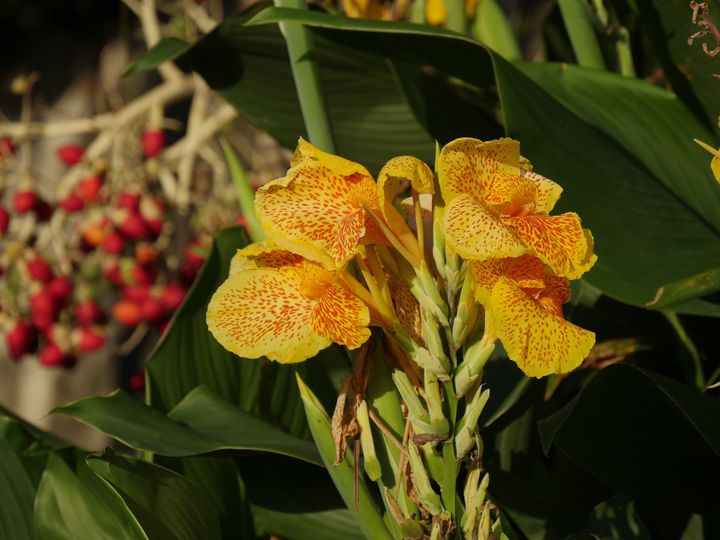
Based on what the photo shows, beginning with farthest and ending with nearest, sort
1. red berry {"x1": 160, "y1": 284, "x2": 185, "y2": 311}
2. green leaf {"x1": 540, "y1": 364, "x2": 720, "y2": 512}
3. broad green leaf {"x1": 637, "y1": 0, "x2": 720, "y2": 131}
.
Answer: red berry {"x1": 160, "y1": 284, "x2": 185, "y2": 311}, broad green leaf {"x1": 637, "y1": 0, "x2": 720, "y2": 131}, green leaf {"x1": 540, "y1": 364, "x2": 720, "y2": 512}

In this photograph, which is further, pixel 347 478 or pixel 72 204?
pixel 72 204

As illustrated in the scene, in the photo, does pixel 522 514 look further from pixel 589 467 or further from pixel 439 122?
pixel 439 122

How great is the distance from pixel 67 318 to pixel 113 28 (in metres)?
0.91

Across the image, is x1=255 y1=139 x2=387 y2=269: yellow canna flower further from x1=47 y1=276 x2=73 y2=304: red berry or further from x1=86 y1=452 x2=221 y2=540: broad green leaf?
x1=47 y1=276 x2=73 y2=304: red berry

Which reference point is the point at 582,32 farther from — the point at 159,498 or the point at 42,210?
the point at 42,210

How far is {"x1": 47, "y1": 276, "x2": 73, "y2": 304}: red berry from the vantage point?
4.18 ft

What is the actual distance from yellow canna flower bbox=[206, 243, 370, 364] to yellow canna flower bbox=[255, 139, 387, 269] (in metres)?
0.01

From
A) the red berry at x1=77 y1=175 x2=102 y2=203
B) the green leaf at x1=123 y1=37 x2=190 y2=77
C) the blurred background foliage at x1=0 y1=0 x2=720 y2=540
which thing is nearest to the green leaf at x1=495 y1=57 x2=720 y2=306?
the blurred background foliage at x1=0 y1=0 x2=720 y2=540

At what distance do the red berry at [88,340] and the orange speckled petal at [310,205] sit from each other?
935mm

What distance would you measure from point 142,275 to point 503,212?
881 millimetres

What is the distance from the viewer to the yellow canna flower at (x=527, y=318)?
15.6 inches

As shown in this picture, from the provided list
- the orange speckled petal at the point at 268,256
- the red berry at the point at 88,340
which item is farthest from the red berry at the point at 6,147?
the orange speckled petal at the point at 268,256

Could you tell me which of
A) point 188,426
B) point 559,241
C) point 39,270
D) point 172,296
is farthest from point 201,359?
point 39,270

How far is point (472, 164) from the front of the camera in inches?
17.0
